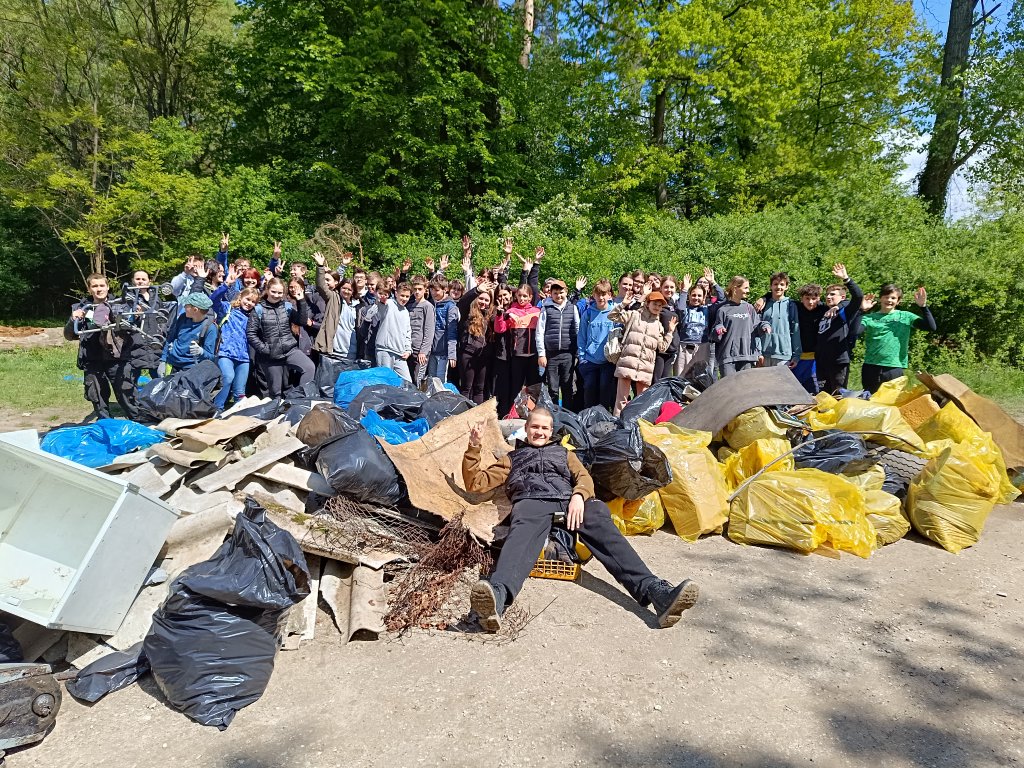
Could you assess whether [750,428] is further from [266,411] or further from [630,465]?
[266,411]

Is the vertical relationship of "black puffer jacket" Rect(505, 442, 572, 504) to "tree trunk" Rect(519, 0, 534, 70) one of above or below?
below

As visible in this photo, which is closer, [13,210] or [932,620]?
[932,620]

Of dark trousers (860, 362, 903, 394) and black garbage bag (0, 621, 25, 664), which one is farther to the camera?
dark trousers (860, 362, 903, 394)

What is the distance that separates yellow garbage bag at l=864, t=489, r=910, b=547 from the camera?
465cm

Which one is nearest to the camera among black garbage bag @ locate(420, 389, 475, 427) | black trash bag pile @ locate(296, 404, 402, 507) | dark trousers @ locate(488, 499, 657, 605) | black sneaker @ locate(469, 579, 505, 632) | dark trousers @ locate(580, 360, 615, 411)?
black sneaker @ locate(469, 579, 505, 632)

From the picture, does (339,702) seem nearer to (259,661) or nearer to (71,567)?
(259,661)

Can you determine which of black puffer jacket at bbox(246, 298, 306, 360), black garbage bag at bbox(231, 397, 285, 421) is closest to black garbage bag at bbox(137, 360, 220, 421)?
black garbage bag at bbox(231, 397, 285, 421)

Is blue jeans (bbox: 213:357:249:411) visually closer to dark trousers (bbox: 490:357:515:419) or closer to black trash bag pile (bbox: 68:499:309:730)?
dark trousers (bbox: 490:357:515:419)

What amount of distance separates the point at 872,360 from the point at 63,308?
27732 mm

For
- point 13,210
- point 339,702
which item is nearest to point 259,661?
point 339,702

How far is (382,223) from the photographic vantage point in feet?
58.0

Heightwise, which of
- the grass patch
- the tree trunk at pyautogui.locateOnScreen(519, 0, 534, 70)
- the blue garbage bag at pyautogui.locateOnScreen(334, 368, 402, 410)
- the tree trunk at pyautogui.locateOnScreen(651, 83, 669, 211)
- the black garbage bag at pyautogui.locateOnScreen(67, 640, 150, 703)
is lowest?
the grass patch

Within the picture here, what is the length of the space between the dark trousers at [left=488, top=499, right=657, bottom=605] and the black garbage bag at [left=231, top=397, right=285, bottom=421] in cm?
280

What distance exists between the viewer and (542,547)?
3.81 meters
